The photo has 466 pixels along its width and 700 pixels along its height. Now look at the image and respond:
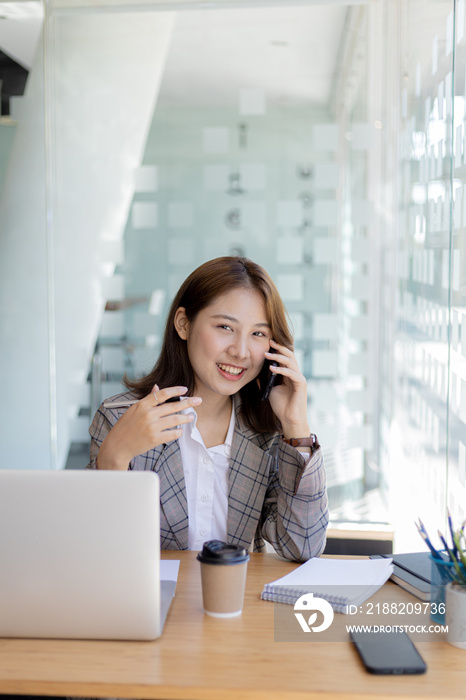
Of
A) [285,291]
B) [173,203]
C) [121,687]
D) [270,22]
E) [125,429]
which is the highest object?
[270,22]

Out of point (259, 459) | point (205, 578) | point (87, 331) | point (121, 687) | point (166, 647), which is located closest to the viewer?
point (121, 687)

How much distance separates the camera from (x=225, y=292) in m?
1.85

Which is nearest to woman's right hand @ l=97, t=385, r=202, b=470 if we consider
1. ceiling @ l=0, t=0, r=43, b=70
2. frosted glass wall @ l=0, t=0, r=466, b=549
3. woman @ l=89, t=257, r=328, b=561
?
woman @ l=89, t=257, r=328, b=561

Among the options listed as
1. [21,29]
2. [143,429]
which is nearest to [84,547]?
[143,429]

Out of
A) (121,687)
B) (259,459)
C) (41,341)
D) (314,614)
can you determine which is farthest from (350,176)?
(121,687)

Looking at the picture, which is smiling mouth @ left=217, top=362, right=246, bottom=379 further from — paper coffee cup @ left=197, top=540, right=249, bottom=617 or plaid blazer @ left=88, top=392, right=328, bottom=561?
paper coffee cup @ left=197, top=540, right=249, bottom=617

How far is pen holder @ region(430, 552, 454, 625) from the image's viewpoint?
1187 mm

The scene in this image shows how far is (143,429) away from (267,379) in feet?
1.52

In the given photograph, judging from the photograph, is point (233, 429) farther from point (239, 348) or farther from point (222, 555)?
point (222, 555)

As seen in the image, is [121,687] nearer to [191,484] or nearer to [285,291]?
[191,484]

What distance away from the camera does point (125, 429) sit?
1.49 meters

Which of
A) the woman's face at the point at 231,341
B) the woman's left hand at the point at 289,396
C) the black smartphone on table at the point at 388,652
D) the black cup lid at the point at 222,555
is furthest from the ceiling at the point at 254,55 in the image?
the black smartphone on table at the point at 388,652

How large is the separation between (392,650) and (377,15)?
3.23 m

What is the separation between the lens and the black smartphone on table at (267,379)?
5.89ft
